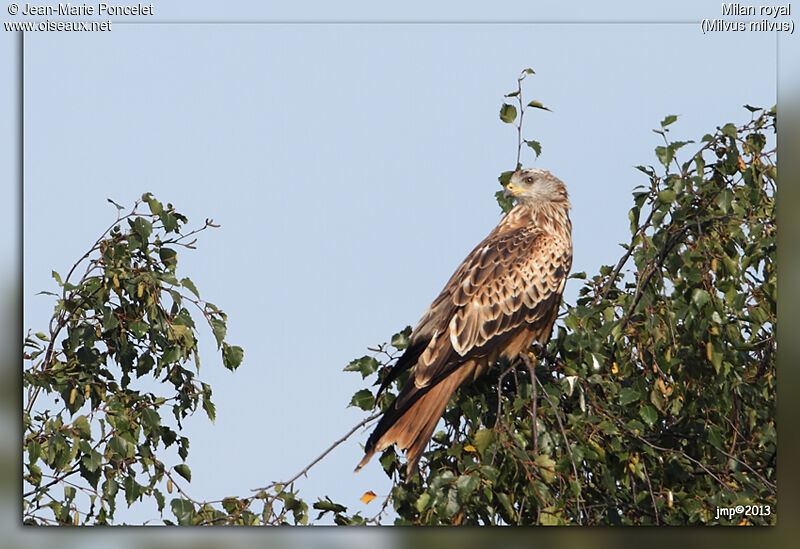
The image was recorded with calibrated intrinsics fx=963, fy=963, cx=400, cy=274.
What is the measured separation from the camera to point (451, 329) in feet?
17.2

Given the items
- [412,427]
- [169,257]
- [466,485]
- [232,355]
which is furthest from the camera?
[169,257]

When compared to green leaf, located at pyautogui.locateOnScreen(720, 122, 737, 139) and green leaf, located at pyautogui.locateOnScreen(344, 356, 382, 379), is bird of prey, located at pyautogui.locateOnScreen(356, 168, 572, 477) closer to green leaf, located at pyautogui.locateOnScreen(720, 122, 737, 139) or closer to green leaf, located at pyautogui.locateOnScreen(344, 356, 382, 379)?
green leaf, located at pyautogui.locateOnScreen(344, 356, 382, 379)

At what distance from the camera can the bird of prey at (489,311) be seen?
4.75 meters

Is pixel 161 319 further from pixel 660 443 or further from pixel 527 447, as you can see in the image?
pixel 660 443

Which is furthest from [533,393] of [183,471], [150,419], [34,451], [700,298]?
[34,451]

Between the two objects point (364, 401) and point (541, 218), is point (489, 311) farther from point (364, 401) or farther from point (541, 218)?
point (364, 401)

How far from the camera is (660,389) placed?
4.74m

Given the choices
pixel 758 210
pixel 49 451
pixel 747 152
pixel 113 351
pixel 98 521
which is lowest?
pixel 98 521

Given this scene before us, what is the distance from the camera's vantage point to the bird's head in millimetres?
5750

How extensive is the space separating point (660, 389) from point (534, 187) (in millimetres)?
1641

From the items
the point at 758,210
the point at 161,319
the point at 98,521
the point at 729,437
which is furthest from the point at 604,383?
the point at 98,521

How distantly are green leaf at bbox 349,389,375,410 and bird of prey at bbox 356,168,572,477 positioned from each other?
0.08 metres

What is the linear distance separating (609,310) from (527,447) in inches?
36.0

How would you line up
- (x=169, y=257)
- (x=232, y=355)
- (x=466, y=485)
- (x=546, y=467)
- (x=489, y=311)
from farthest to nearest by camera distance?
(x=489, y=311), (x=169, y=257), (x=232, y=355), (x=546, y=467), (x=466, y=485)
